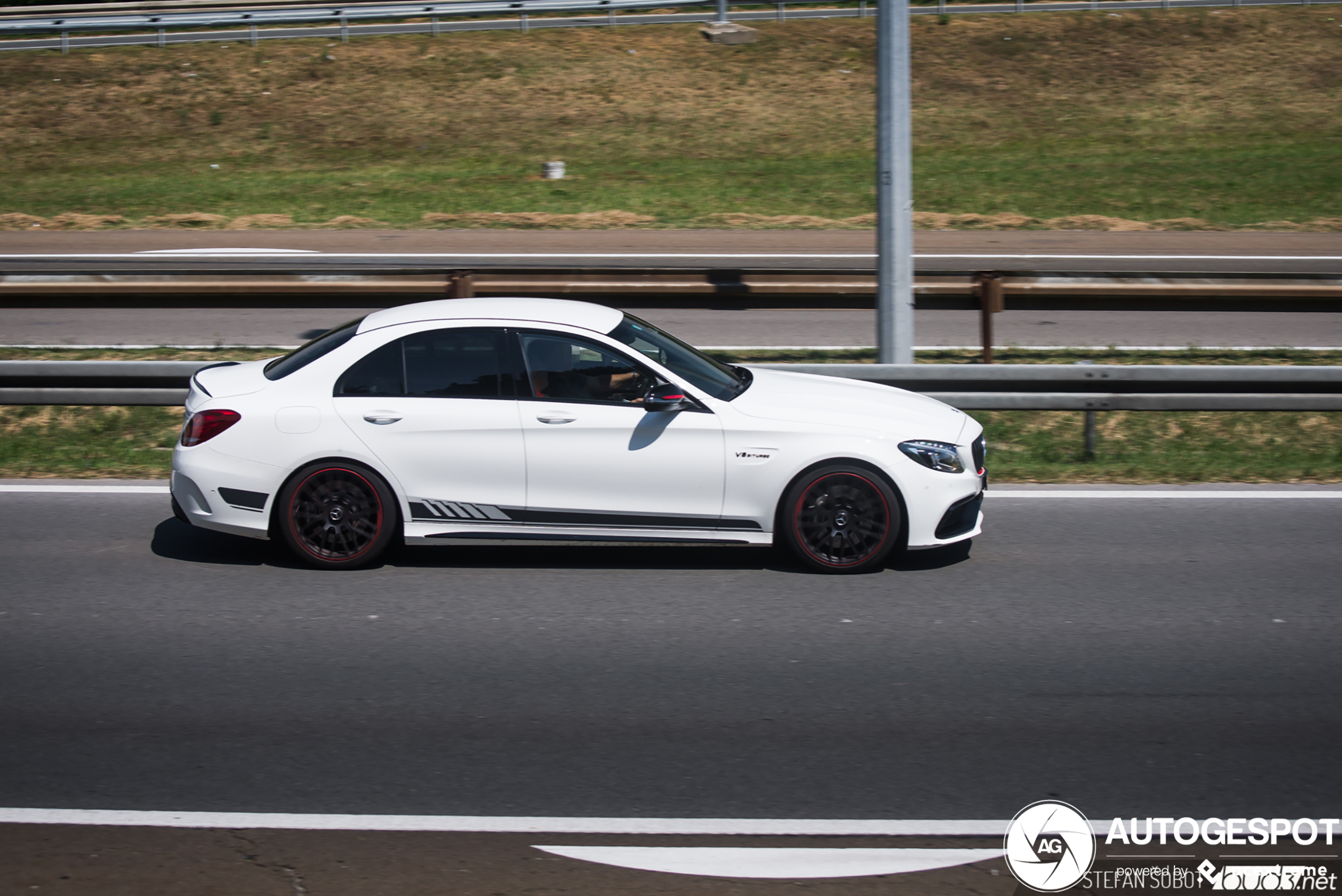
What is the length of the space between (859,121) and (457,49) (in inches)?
442

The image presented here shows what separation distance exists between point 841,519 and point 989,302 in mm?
5068

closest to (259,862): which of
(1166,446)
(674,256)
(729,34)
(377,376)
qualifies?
(377,376)

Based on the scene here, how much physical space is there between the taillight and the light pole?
523cm

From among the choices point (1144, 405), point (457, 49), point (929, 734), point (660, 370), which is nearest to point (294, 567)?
point (660, 370)

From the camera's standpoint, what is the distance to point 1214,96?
3003cm

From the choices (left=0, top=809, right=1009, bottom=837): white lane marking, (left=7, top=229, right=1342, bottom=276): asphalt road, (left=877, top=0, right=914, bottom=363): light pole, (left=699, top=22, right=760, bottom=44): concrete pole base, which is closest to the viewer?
(left=0, top=809, right=1009, bottom=837): white lane marking

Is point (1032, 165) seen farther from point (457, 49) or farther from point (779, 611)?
point (779, 611)

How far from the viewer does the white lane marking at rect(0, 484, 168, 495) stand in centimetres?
885

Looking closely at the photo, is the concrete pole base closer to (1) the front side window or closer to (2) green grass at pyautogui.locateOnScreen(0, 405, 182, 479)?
(2) green grass at pyautogui.locateOnScreen(0, 405, 182, 479)

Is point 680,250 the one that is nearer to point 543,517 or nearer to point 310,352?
point 310,352

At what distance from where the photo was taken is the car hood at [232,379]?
7.24 m

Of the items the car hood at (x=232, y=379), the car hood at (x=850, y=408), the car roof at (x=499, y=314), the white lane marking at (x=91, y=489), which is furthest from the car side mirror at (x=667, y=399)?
the white lane marking at (x=91, y=489)

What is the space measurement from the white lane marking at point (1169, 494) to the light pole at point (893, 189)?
72.4 inches

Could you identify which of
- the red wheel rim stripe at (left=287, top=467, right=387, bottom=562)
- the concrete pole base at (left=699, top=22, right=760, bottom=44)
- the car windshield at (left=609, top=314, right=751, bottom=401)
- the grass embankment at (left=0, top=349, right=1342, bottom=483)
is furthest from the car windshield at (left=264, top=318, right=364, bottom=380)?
the concrete pole base at (left=699, top=22, right=760, bottom=44)
